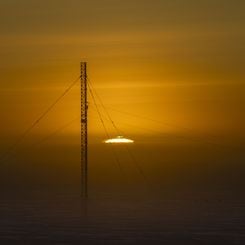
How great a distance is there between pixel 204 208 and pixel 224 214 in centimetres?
1591

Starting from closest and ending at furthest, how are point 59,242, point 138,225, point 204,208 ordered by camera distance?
point 59,242, point 138,225, point 204,208

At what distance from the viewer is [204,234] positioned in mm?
81562

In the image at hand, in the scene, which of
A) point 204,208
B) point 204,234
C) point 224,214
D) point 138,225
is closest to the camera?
point 204,234

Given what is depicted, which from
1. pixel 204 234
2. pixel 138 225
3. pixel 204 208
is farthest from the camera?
pixel 204 208

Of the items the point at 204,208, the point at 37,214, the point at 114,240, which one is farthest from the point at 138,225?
the point at 204,208

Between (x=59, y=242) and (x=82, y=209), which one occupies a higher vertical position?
(x=82, y=209)

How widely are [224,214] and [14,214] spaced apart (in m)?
22.1

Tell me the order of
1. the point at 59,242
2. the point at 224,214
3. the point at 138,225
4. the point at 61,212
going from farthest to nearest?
the point at 61,212 < the point at 224,214 < the point at 138,225 < the point at 59,242

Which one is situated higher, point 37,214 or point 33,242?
point 37,214

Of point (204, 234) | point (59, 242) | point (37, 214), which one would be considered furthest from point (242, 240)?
point (37, 214)

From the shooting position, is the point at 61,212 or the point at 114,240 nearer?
the point at 114,240

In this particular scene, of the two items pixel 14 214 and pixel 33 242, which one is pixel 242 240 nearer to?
pixel 33 242

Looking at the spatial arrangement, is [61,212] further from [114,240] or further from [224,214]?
[114,240]

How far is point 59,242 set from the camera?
75375 millimetres
